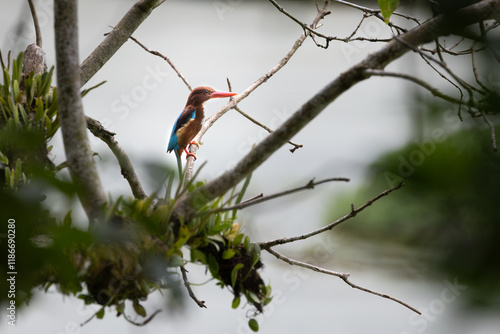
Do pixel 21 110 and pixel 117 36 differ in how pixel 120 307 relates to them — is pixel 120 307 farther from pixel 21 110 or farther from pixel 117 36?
pixel 117 36

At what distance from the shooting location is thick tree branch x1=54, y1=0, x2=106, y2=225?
0.79 meters

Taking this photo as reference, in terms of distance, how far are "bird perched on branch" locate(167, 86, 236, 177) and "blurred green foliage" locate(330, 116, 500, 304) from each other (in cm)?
127

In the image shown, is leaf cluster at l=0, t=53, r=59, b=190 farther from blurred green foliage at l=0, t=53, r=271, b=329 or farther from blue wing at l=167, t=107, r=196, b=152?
blue wing at l=167, t=107, r=196, b=152

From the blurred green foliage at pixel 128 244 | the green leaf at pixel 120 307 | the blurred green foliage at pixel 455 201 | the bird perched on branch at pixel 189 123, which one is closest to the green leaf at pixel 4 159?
the blurred green foliage at pixel 128 244

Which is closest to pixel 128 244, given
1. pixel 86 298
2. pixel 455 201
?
pixel 86 298

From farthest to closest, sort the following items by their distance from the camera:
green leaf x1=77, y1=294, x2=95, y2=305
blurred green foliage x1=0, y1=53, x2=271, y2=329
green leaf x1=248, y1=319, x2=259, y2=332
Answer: green leaf x1=248, y1=319, x2=259, y2=332, green leaf x1=77, y1=294, x2=95, y2=305, blurred green foliage x1=0, y1=53, x2=271, y2=329

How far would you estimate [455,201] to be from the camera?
19 centimetres

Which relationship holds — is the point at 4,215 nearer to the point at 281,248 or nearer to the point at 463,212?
the point at 463,212

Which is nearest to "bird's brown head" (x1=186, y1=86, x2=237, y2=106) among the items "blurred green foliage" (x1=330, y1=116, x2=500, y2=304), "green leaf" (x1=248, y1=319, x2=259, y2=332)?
"green leaf" (x1=248, y1=319, x2=259, y2=332)

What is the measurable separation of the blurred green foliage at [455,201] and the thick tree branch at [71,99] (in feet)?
2.16

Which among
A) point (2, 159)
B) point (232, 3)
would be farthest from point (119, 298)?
point (232, 3)

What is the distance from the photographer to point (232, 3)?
1.87 meters

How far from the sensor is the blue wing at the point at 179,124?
1466 millimetres

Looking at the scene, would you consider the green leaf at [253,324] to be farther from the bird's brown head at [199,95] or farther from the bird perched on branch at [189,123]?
the bird's brown head at [199,95]
